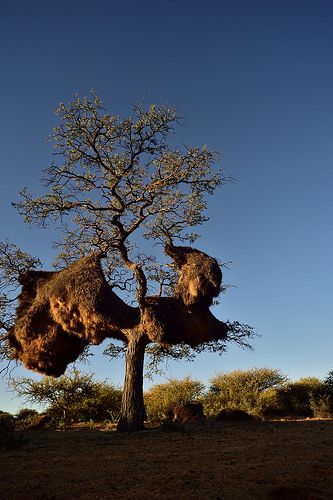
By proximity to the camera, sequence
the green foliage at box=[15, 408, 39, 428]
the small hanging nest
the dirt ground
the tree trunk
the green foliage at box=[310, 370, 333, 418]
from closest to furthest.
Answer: the dirt ground < the tree trunk < the small hanging nest < the green foliage at box=[310, 370, 333, 418] < the green foliage at box=[15, 408, 39, 428]

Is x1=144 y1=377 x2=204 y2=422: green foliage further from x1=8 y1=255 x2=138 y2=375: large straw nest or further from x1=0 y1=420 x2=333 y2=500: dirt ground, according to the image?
x1=0 y1=420 x2=333 y2=500: dirt ground

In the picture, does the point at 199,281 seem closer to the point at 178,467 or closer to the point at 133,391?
the point at 133,391

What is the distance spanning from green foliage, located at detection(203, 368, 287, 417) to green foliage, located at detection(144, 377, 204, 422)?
853mm

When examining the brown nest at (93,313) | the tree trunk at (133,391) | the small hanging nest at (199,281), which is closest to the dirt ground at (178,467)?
the tree trunk at (133,391)

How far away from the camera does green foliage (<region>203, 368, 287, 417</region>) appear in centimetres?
2383

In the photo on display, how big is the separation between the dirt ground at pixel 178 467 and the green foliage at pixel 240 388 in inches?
488

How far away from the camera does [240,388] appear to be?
86.5 ft

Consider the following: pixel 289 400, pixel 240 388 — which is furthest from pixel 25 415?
pixel 289 400

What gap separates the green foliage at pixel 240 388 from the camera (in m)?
23.8

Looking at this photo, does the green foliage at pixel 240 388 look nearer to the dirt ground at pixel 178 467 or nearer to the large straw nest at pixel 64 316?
the large straw nest at pixel 64 316

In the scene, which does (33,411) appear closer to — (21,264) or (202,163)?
(21,264)

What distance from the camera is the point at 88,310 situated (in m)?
14.8

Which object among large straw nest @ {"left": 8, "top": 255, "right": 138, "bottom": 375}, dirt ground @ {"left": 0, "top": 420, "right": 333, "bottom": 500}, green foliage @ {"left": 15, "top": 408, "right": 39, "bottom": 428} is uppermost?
large straw nest @ {"left": 8, "top": 255, "right": 138, "bottom": 375}

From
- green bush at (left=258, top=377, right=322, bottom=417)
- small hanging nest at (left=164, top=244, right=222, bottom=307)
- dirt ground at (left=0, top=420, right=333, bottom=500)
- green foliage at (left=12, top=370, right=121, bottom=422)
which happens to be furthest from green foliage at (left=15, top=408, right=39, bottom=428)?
dirt ground at (left=0, top=420, right=333, bottom=500)
